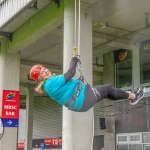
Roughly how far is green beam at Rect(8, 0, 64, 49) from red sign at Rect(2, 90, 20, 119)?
76.8 inches

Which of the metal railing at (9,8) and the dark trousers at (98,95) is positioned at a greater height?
the metal railing at (9,8)

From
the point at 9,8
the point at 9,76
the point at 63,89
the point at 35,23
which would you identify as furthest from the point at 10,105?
the point at 63,89

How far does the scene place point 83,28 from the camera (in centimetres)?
1114

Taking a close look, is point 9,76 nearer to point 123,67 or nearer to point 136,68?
point 123,67

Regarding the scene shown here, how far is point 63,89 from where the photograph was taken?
6066mm

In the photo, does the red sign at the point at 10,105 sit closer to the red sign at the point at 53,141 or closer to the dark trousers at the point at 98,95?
the dark trousers at the point at 98,95

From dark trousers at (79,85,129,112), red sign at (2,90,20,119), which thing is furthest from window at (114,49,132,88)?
dark trousers at (79,85,129,112)

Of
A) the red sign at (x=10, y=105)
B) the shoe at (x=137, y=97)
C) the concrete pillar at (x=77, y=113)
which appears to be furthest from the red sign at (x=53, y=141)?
the shoe at (x=137, y=97)

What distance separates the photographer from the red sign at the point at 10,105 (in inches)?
604

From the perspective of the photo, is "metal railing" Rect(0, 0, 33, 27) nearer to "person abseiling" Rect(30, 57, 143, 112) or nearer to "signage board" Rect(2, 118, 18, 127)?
"signage board" Rect(2, 118, 18, 127)

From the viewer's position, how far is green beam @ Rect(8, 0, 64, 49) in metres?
12.2

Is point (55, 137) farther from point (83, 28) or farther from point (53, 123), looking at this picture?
point (83, 28)

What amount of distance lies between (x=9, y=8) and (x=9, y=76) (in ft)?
11.3

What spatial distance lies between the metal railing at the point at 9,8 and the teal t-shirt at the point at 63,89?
6.15 meters
